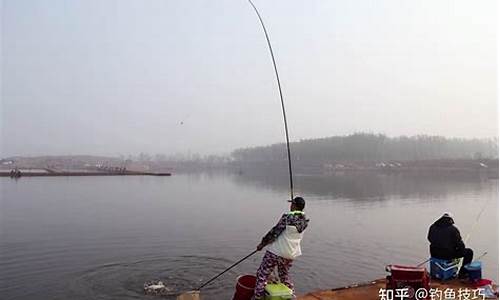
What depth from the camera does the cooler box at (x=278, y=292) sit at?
5254 millimetres

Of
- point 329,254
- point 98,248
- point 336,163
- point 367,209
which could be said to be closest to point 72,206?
point 98,248

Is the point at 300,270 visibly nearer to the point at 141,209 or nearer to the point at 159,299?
the point at 159,299

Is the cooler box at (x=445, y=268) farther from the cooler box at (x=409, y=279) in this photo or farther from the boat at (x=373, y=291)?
the cooler box at (x=409, y=279)

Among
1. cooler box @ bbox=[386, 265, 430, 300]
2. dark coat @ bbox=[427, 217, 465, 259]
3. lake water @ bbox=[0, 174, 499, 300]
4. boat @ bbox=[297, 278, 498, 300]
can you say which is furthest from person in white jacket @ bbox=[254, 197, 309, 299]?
lake water @ bbox=[0, 174, 499, 300]

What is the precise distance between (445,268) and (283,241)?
9.88ft

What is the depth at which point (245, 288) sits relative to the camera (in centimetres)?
564

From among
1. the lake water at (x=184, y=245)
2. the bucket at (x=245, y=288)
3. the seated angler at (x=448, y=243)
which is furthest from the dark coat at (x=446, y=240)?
the lake water at (x=184, y=245)

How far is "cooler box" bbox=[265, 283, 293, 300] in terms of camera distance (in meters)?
5.25

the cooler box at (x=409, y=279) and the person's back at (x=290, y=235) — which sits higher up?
the person's back at (x=290, y=235)

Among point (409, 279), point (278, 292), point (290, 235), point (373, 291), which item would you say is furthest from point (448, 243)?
point (278, 292)

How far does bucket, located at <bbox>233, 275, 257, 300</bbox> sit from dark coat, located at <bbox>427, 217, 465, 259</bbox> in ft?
9.47

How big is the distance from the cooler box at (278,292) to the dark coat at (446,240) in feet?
9.00

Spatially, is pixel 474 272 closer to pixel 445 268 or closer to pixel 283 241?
pixel 445 268

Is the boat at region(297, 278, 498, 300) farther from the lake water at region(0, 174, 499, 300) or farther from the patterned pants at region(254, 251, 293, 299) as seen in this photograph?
the lake water at region(0, 174, 499, 300)
